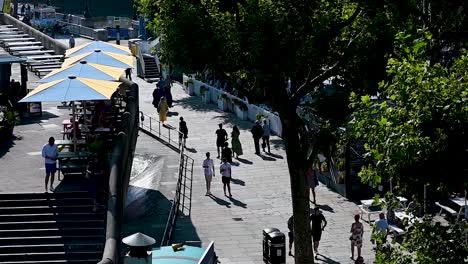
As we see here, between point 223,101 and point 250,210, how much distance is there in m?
15.8

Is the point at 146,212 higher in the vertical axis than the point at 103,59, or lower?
lower

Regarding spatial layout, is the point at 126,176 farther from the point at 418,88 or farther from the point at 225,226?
the point at 418,88

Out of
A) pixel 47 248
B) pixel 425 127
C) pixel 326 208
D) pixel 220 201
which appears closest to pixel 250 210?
pixel 220 201

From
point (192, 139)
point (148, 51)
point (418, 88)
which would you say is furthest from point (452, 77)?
point (148, 51)

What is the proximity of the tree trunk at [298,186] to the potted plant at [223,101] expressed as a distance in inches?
926

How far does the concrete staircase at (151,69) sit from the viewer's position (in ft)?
193

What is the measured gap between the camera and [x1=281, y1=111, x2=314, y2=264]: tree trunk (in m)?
23.2

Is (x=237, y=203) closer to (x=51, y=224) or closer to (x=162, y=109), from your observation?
(x=51, y=224)

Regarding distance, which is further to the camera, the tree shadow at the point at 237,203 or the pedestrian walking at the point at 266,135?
the pedestrian walking at the point at 266,135

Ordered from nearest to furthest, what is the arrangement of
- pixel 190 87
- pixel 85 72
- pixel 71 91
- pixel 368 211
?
pixel 71 91
pixel 85 72
pixel 368 211
pixel 190 87

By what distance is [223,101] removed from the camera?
47625 mm

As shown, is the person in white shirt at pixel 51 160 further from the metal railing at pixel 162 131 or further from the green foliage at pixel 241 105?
the green foliage at pixel 241 105

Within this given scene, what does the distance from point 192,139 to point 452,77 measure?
29151 millimetres

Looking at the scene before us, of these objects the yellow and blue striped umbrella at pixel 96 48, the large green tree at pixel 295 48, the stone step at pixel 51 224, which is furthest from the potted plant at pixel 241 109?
the stone step at pixel 51 224
